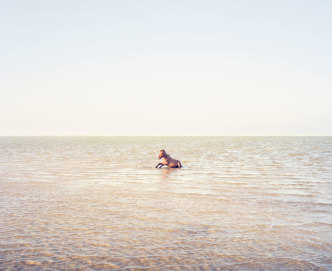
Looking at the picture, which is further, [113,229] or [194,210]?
[194,210]

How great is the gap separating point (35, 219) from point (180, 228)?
11.9 feet

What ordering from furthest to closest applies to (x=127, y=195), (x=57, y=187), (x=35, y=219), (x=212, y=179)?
(x=212, y=179)
(x=57, y=187)
(x=127, y=195)
(x=35, y=219)

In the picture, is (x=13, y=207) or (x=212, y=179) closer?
(x=13, y=207)

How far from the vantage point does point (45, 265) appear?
516 cm

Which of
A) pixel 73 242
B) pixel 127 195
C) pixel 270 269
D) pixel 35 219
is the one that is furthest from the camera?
pixel 127 195

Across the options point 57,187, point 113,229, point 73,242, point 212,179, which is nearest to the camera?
point 73,242

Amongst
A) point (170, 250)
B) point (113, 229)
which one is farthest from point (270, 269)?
point (113, 229)

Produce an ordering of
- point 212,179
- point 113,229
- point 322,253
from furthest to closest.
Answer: point 212,179, point 113,229, point 322,253

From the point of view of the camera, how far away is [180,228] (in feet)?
24.0

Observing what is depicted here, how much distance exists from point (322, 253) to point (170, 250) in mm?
2800

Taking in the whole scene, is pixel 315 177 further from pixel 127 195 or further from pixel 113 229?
pixel 113 229

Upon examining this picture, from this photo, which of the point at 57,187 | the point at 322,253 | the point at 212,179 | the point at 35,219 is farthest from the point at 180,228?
the point at 212,179

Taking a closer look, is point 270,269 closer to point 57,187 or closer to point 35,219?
point 35,219

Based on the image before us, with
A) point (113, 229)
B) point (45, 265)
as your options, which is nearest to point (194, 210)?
point (113, 229)
